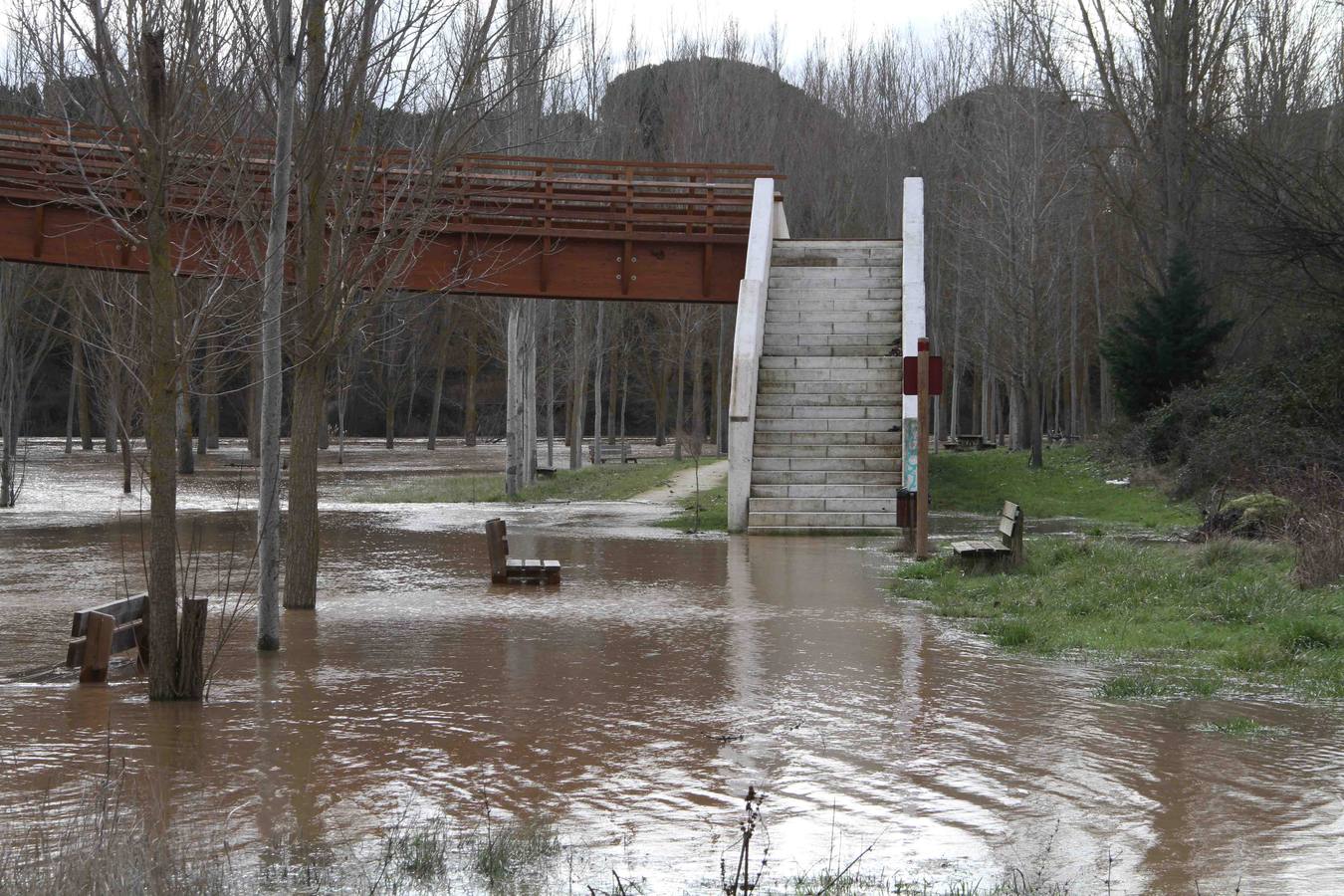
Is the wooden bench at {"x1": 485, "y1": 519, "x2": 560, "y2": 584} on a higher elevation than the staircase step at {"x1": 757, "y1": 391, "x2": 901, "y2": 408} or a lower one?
lower

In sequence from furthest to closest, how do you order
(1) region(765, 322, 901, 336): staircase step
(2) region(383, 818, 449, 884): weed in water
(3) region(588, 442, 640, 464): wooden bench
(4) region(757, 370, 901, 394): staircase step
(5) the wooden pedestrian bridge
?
(3) region(588, 442, 640, 464): wooden bench < (1) region(765, 322, 901, 336): staircase step < (4) region(757, 370, 901, 394): staircase step < (5) the wooden pedestrian bridge < (2) region(383, 818, 449, 884): weed in water

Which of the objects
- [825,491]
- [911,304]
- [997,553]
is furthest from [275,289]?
[911,304]

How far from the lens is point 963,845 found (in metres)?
5.61

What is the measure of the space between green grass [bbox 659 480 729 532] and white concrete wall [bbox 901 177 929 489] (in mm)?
Result: 2911

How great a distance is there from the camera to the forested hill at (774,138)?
49.8 meters

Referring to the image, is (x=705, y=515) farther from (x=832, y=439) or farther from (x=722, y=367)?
(x=722, y=367)

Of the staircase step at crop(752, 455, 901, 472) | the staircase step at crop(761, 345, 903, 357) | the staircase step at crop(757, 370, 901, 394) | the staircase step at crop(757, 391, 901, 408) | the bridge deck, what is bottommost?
the staircase step at crop(752, 455, 901, 472)

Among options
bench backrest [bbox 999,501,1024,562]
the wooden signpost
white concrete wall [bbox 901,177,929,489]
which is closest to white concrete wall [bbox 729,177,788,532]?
white concrete wall [bbox 901,177,929,489]

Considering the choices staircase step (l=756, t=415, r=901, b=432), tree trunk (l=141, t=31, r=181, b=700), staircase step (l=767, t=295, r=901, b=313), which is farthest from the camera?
staircase step (l=767, t=295, r=901, b=313)

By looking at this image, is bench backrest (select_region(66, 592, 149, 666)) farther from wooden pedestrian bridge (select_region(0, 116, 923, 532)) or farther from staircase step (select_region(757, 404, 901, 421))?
staircase step (select_region(757, 404, 901, 421))

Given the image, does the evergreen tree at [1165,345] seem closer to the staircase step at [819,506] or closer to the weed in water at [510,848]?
the staircase step at [819,506]

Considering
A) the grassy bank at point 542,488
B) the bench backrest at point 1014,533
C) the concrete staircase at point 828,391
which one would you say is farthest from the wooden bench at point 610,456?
the bench backrest at point 1014,533

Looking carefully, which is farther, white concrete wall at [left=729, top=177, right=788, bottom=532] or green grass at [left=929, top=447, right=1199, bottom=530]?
green grass at [left=929, top=447, right=1199, bottom=530]

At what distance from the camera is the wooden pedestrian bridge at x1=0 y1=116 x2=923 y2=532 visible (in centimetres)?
2039
